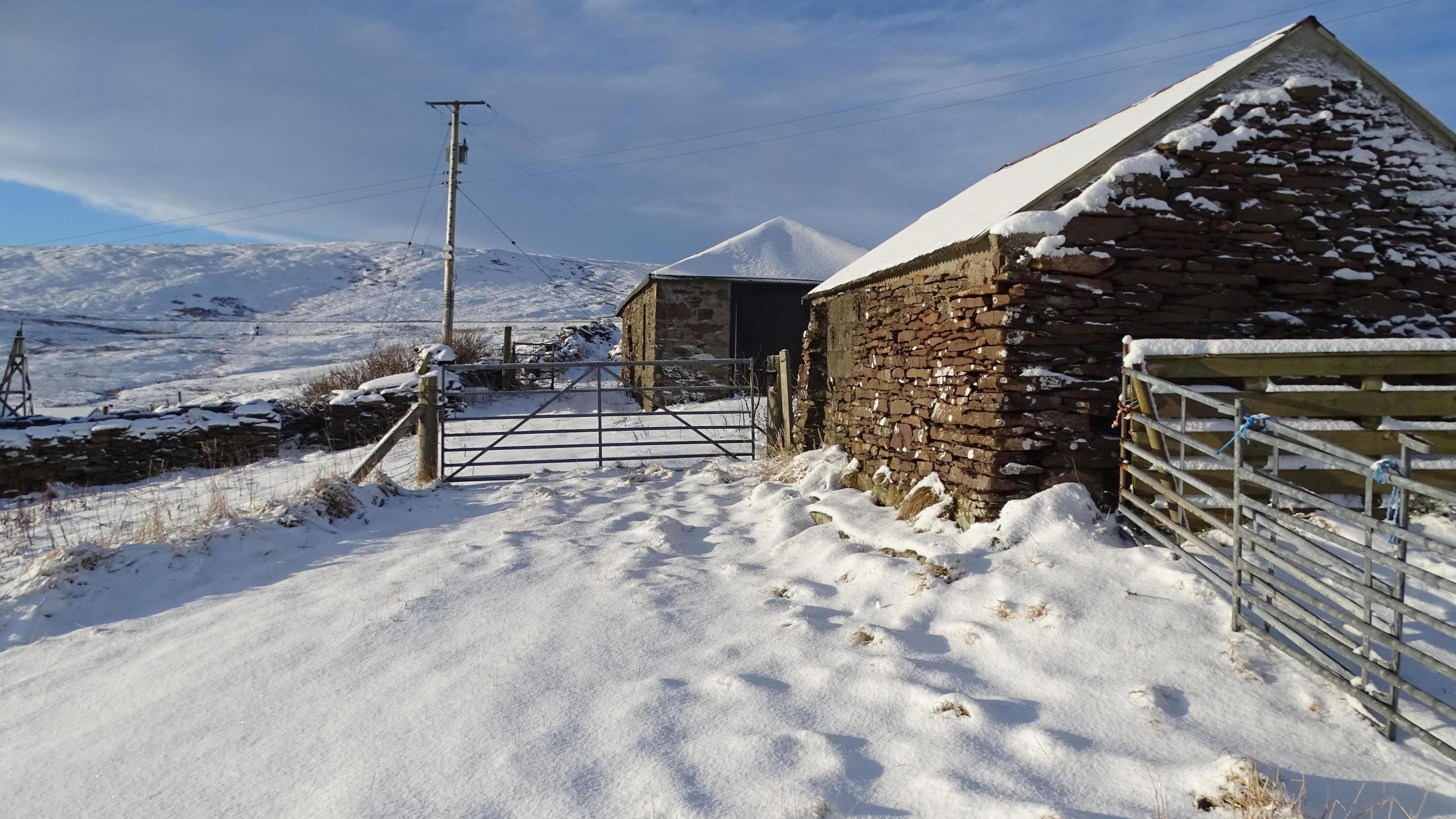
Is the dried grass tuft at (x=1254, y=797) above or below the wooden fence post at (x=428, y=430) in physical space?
below

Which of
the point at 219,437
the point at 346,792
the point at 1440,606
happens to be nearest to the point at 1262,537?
the point at 1440,606

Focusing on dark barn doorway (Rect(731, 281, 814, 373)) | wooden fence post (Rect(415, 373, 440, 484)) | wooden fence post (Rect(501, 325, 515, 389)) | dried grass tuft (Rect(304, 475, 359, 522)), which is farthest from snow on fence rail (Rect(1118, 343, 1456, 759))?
wooden fence post (Rect(501, 325, 515, 389))

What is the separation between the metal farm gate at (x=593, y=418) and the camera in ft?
32.1

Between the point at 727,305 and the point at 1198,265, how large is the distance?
1256 centimetres

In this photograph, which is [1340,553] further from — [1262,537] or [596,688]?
[596,688]

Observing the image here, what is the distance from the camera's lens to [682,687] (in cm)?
352

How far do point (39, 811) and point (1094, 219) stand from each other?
607cm

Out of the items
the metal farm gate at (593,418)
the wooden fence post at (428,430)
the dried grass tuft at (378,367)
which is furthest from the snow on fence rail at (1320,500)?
the dried grass tuft at (378,367)

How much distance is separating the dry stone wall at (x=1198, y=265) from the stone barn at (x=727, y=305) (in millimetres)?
11454

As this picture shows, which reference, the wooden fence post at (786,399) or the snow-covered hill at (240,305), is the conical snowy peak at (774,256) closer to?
the wooden fence post at (786,399)

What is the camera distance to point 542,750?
303cm

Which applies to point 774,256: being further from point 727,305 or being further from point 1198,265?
point 1198,265

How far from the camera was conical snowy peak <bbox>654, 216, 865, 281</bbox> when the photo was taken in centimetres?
1741

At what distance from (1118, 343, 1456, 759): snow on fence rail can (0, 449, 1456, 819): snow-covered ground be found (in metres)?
0.17
